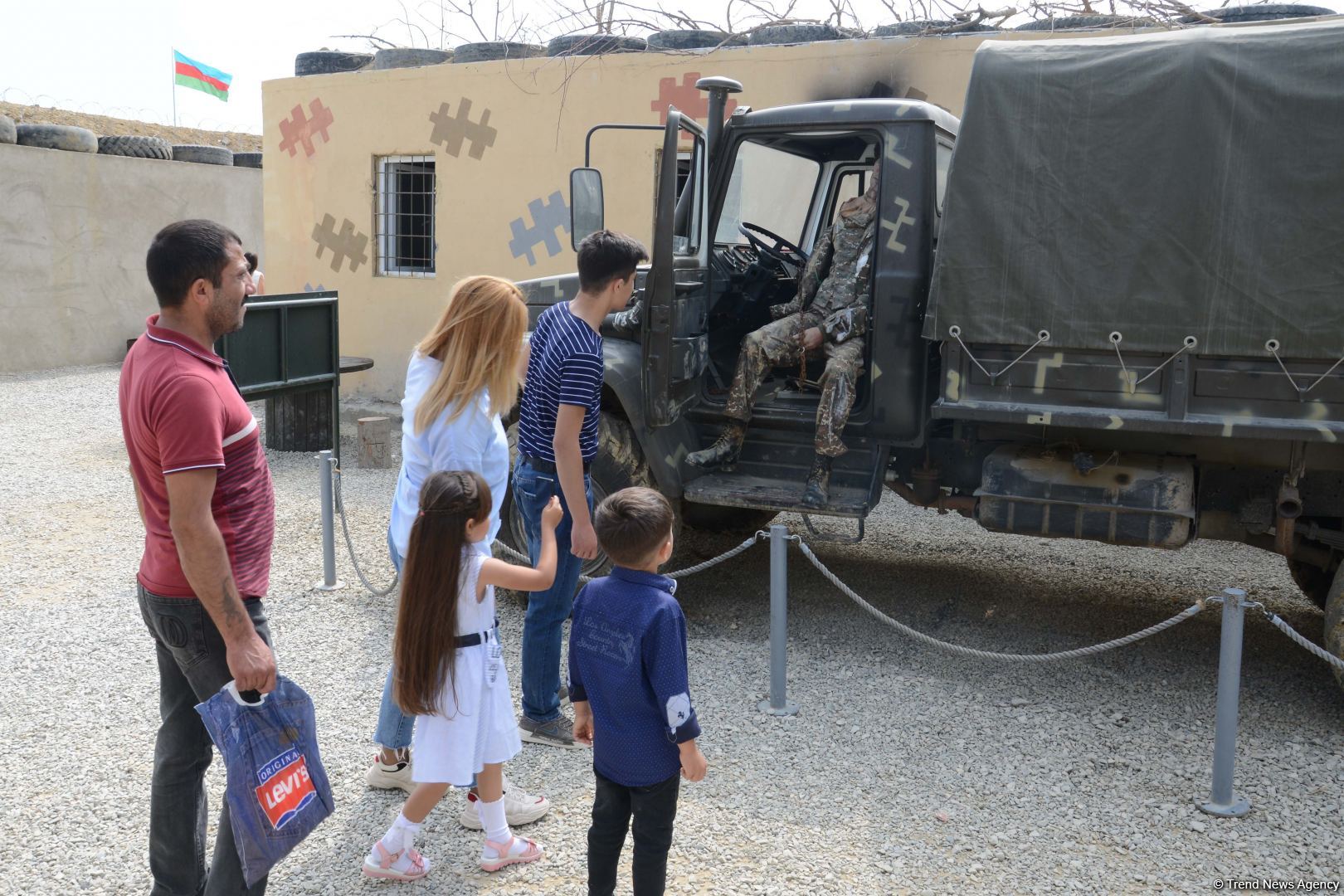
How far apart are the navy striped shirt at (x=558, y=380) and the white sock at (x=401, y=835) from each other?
1.29 meters

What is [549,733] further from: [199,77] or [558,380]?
[199,77]

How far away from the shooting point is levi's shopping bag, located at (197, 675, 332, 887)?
8.19 ft

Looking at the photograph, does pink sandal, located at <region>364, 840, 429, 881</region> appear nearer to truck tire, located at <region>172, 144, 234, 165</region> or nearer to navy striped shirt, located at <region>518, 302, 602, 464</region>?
navy striped shirt, located at <region>518, 302, 602, 464</region>

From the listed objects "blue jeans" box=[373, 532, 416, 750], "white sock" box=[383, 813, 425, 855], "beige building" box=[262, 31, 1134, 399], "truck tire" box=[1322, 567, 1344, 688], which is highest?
"beige building" box=[262, 31, 1134, 399]

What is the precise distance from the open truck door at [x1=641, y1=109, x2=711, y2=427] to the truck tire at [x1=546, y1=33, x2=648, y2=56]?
15.6 ft

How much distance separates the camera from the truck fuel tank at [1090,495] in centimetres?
433

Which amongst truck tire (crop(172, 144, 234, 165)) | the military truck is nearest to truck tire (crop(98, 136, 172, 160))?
truck tire (crop(172, 144, 234, 165))

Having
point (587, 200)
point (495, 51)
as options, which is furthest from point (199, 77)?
Result: point (587, 200)

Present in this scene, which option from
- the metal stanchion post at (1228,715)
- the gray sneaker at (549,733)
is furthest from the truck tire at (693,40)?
the metal stanchion post at (1228,715)

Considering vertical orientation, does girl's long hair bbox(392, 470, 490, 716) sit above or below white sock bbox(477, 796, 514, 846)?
above

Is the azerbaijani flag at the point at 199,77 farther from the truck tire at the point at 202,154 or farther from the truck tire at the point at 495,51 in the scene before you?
the truck tire at the point at 495,51

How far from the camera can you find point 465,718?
9.75 ft

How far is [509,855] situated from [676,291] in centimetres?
259

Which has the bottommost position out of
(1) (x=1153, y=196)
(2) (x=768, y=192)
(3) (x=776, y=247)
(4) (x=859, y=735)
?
(4) (x=859, y=735)
